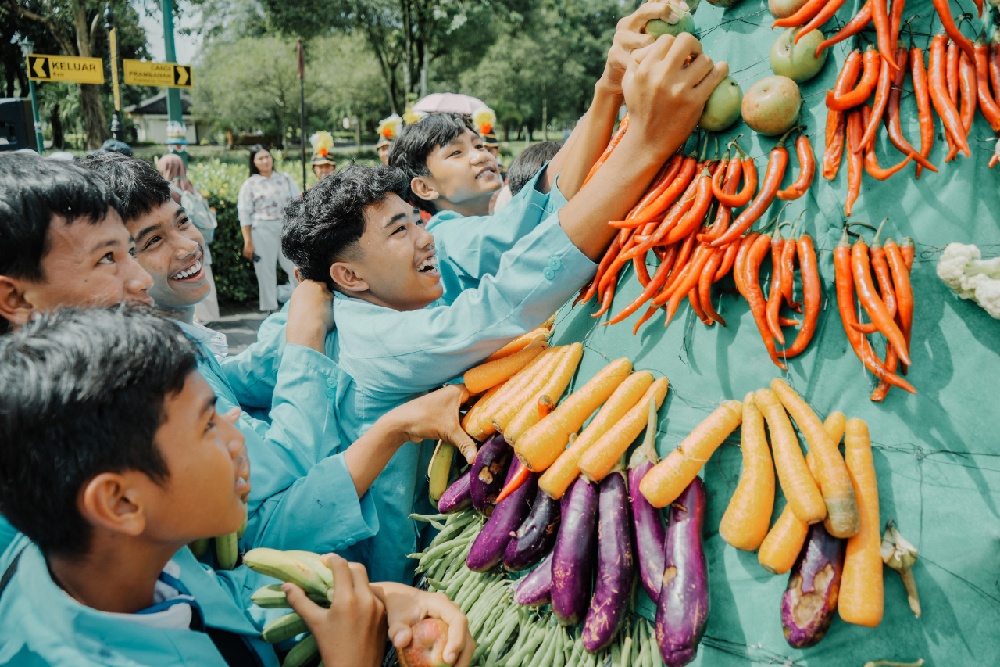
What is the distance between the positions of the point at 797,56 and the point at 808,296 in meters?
0.51

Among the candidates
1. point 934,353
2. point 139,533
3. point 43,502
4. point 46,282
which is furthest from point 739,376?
point 46,282

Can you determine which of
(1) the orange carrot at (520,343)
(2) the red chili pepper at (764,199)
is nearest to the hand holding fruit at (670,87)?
(2) the red chili pepper at (764,199)

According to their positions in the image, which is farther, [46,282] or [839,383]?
[46,282]

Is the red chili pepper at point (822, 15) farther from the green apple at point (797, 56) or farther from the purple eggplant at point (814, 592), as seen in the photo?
the purple eggplant at point (814, 592)

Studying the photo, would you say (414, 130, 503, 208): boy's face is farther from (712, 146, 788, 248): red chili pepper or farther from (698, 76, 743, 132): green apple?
(712, 146, 788, 248): red chili pepper

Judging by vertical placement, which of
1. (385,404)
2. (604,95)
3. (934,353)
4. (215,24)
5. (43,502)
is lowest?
(385,404)

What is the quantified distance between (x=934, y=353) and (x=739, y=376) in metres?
0.37

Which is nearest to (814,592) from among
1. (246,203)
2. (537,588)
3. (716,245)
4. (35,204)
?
(537,588)

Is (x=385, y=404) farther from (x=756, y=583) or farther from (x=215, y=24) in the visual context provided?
(x=215, y=24)

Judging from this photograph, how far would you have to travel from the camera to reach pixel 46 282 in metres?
1.60

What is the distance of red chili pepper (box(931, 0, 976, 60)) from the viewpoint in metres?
1.36

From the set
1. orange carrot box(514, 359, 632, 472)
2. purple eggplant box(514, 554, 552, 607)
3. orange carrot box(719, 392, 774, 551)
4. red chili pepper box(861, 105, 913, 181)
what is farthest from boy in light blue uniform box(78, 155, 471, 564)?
red chili pepper box(861, 105, 913, 181)

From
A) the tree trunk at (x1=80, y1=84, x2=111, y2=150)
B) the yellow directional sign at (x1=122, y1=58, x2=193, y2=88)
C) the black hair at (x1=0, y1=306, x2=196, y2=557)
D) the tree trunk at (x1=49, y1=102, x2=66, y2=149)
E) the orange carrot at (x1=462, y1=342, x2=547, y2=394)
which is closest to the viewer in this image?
the black hair at (x1=0, y1=306, x2=196, y2=557)

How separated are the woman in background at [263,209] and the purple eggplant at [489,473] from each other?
736 cm
